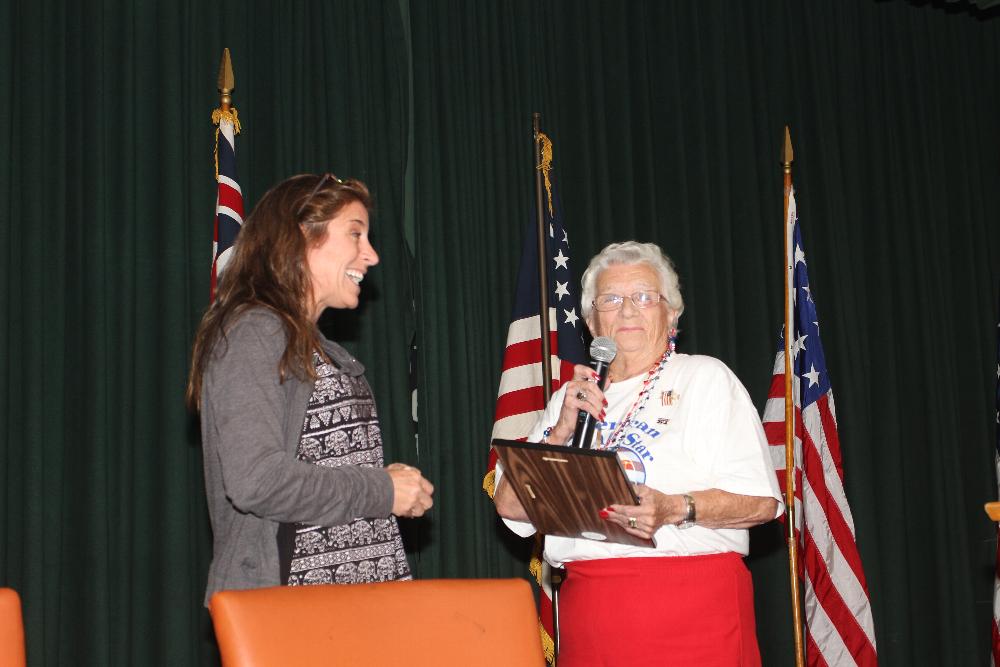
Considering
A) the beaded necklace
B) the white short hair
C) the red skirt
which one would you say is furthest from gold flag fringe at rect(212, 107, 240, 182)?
the red skirt

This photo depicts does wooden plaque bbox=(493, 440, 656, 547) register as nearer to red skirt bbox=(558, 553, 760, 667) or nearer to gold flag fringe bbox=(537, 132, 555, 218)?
red skirt bbox=(558, 553, 760, 667)

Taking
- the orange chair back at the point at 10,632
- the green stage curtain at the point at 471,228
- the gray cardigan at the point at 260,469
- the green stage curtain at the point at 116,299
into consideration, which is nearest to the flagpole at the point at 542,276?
the green stage curtain at the point at 471,228

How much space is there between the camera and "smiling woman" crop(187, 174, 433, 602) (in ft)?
5.90

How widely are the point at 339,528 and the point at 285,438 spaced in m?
0.19

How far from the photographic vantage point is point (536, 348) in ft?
13.3

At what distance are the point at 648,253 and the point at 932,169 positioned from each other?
345 centimetres

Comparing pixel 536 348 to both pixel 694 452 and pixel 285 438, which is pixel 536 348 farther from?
pixel 285 438

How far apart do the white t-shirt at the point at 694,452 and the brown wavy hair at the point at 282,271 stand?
92 cm

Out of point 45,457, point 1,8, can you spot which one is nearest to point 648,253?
point 45,457

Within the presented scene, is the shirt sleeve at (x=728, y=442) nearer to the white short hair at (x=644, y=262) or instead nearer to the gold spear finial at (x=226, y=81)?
the white short hair at (x=644, y=262)

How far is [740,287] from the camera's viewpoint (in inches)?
199

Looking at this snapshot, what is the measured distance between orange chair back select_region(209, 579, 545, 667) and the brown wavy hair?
54 centimetres

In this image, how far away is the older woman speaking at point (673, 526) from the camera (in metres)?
2.50

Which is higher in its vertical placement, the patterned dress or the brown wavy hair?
the brown wavy hair
